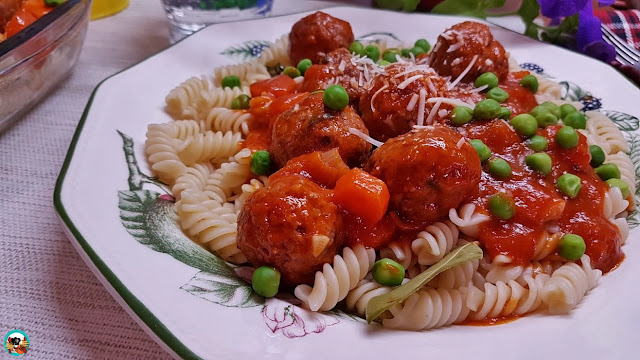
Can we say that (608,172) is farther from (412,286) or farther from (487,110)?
(412,286)

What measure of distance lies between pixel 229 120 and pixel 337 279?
2.25 meters

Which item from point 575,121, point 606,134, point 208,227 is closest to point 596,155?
point 575,121

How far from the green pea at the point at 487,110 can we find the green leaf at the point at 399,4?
3837mm

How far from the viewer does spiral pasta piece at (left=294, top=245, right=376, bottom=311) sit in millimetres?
3234

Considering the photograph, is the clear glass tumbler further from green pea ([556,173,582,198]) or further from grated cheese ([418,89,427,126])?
green pea ([556,173,582,198])

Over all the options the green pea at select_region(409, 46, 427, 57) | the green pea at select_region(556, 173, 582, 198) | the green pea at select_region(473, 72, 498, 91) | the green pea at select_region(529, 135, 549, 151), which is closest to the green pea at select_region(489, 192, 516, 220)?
the green pea at select_region(556, 173, 582, 198)

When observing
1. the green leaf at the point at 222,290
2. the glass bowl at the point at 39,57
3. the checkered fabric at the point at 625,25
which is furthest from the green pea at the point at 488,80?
the glass bowl at the point at 39,57

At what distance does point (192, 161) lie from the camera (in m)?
4.72

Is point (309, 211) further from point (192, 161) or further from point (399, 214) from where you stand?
point (192, 161)

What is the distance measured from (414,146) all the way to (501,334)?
1.23m

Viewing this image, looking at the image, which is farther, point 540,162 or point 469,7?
point 469,7

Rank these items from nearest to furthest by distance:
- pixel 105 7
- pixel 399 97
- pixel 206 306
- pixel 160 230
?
pixel 206 306 → pixel 160 230 → pixel 399 97 → pixel 105 7

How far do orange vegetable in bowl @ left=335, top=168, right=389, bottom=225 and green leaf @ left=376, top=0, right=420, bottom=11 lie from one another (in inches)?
190

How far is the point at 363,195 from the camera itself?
350 cm
